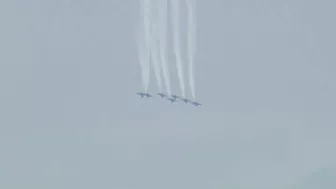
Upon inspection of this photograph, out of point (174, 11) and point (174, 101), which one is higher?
point (174, 11)

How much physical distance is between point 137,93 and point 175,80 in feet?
2.34

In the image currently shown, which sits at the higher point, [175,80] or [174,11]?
[174,11]

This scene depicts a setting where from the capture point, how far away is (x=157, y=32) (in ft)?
44.0

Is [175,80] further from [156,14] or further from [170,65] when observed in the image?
[156,14]

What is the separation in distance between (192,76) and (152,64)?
0.77 m

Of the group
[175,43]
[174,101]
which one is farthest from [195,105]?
[175,43]

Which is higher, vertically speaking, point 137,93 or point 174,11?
point 174,11

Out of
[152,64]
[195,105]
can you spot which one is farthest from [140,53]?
[195,105]

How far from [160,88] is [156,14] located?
1272 millimetres

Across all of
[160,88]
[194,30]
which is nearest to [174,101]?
[160,88]

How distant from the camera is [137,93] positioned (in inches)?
554

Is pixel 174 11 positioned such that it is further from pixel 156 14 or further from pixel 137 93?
pixel 137 93

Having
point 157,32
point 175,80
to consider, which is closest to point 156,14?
point 157,32

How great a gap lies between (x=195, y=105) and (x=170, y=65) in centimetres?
92
